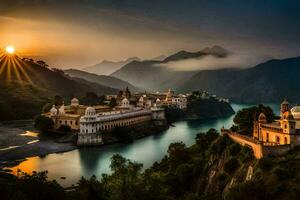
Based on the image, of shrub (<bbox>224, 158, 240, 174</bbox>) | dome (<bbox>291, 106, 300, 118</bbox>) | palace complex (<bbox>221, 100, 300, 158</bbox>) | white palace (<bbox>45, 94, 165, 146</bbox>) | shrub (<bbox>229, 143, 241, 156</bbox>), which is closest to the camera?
palace complex (<bbox>221, 100, 300, 158</bbox>)

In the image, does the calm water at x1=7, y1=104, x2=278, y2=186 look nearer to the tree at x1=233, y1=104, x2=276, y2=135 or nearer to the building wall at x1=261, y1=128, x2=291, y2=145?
the tree at x1=233, y1=104, x2=276, y2=135

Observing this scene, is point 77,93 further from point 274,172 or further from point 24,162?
point 274,172

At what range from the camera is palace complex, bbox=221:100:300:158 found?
17453mm

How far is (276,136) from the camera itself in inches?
779

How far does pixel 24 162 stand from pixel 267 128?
734 inches

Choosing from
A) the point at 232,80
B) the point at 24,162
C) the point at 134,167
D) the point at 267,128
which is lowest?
the point at 24,162

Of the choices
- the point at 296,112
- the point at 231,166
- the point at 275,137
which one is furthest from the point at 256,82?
the point at 231,166

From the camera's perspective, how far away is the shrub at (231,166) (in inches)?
736

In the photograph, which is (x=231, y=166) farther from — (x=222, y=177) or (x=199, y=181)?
(x=199, y=181)

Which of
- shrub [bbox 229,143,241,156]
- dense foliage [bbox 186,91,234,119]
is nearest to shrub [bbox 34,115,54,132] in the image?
shrub [bbox 229,143,241,156]

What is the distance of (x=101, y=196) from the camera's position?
1562cm

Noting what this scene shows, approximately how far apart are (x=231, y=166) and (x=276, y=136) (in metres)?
2.94

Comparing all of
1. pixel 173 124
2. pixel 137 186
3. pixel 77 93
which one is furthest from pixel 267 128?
pixel 77 93

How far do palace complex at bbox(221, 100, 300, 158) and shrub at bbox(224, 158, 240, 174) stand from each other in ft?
3.49
